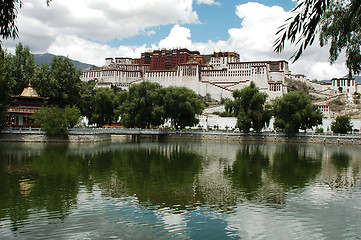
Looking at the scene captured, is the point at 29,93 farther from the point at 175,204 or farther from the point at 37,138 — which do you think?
the point at 175,204

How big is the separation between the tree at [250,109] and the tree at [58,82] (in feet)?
66.6

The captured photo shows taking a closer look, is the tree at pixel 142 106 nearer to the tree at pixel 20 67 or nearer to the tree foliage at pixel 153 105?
the tree foliage at pixel 153 105

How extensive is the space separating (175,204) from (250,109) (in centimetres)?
3567

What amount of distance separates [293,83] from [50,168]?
89778mm

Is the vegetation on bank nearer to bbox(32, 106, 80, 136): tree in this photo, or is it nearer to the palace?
bbox(32, 106, 80, 136): tree

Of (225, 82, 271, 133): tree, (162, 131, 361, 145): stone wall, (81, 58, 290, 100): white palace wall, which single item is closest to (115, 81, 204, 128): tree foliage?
(162, 131, 361, 145): stone wall

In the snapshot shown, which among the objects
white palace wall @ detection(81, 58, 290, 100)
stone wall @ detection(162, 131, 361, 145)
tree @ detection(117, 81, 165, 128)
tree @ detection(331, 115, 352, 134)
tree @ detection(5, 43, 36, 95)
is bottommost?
stone wall @ detection(162, 131, 361, 145)

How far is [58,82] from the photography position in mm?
36188

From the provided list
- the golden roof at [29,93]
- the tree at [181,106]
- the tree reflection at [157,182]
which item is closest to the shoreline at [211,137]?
the tree at [181,106]

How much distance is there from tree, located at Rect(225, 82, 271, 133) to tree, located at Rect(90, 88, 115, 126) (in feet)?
53.9

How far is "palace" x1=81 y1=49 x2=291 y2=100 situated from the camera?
86125 millimetres

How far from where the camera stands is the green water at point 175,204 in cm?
798

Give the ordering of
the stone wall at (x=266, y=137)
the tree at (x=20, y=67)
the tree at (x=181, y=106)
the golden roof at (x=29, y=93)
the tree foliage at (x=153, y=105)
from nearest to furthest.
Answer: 1. the golden roof at (x=29, y=93)
2. the tree at (x=20, y=67)
3. the stone wall at (x=266, y=137)
4. the tree foliage at (x=153, y=105)
5. the tree at (x=181, y=106)

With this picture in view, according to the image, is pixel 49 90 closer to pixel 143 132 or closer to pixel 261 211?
pixel 143 132
